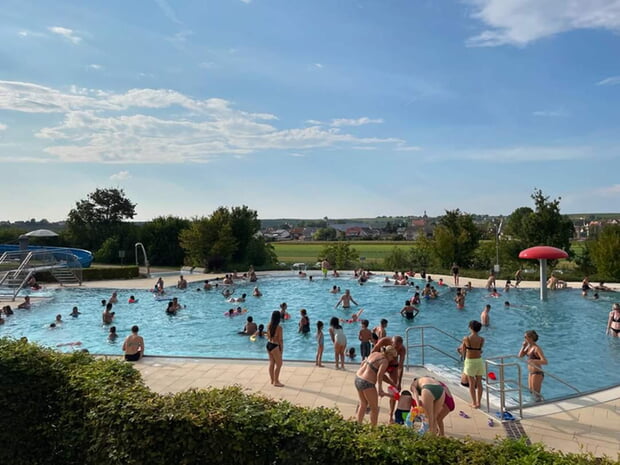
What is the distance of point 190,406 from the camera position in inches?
217

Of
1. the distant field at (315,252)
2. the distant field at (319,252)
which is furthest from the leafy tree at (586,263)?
the distant field at (315,252)

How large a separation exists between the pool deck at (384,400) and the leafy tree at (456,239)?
2789 cm

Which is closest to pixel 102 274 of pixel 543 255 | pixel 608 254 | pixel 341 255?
pixel 341 255

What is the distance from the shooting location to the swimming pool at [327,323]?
14586mm

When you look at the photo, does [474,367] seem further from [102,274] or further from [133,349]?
[102,274]

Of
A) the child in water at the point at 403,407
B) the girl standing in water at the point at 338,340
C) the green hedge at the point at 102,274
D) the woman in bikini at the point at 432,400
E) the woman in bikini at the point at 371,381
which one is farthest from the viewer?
the green hedge at the point at 102,274

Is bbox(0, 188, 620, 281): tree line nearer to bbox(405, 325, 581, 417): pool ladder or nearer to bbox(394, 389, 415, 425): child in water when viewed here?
bbox(405, 325, 581, 417): pool ladder

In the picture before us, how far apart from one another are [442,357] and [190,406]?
422 inches

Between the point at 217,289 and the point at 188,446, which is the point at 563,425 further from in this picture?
the point at 217,289

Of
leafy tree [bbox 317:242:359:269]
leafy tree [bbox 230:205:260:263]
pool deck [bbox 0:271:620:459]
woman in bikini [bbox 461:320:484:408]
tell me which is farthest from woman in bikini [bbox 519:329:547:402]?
leafy tree [bbox 230:205:260:263]

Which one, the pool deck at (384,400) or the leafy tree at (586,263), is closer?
the pool deck at (384,400)

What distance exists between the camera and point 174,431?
526 centimetres

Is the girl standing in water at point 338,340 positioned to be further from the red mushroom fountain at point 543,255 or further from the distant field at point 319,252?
the distant field at point 319,252

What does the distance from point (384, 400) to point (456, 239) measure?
30520 millimetres
